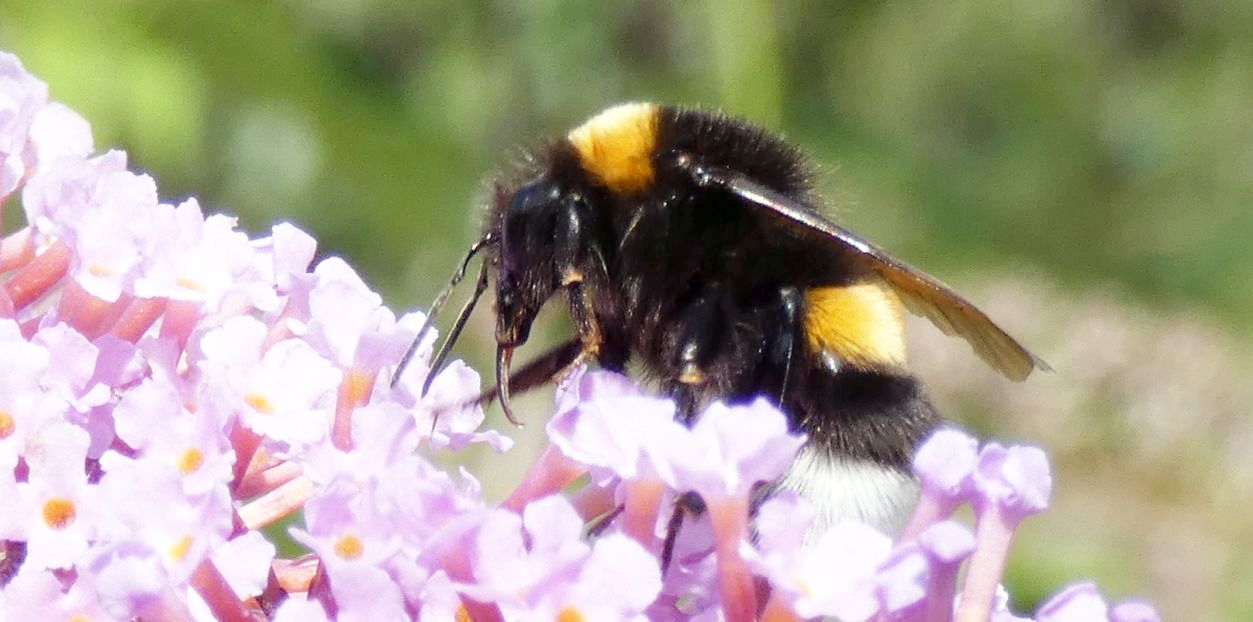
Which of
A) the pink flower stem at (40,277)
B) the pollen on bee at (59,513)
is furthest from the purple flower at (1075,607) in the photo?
the pink flower stem at (40,277)

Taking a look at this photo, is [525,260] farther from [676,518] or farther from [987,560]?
[987,560]

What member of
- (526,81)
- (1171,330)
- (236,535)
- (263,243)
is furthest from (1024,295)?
(236,535)

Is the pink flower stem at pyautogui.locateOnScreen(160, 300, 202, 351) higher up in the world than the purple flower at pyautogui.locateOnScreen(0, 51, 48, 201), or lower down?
lower down

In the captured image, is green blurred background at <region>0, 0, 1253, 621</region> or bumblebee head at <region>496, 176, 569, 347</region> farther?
green blurred background at <region>0, 0, 1253, 621</region>

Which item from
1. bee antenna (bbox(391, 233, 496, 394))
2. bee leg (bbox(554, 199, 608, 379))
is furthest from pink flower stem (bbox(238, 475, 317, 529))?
bee leg (bbox(554, 199, 608, 379))

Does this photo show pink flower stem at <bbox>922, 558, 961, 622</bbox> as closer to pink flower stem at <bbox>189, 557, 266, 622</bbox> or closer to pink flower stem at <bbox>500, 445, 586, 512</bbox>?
pink flower stem at <bbox>500, 445, 586, 512</bbox>

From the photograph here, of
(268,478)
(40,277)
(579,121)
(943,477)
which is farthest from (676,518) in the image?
(579,121)
